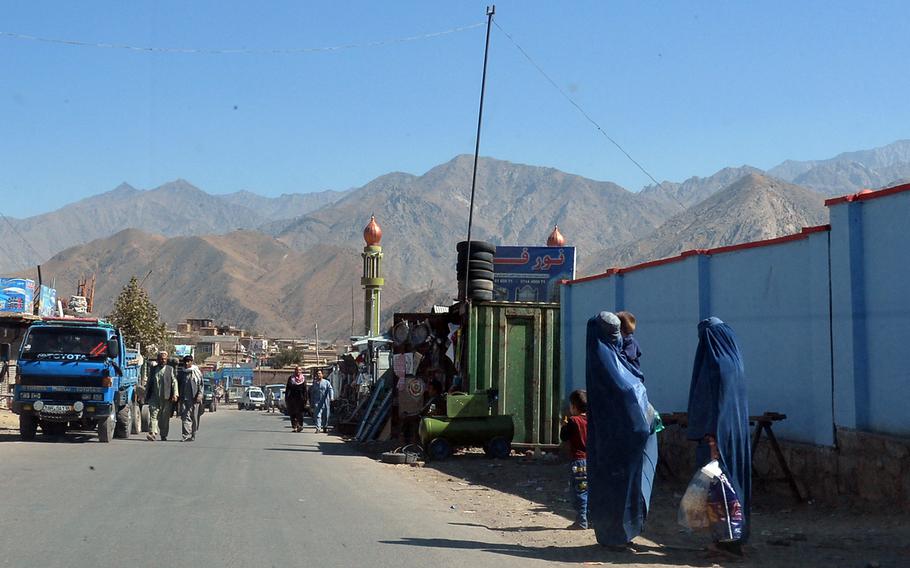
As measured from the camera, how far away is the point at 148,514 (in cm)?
927

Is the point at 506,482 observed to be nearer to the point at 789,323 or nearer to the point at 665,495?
the point at 665,495

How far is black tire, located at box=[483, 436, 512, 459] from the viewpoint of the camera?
1638 cm

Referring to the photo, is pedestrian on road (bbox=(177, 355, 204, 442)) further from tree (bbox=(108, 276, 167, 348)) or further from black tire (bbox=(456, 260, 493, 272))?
tree (bbox=(108, 276, 167, 348))

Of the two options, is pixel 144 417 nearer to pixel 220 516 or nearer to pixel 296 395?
pixel 296 395

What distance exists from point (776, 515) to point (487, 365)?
7.76m

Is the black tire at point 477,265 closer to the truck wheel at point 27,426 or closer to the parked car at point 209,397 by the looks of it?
the truck wheel at point 27,426

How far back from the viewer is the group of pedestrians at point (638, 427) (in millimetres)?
7613

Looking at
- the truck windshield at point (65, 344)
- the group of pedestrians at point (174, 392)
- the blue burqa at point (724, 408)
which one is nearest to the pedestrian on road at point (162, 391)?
the group of pedestrians at point (174, 392)

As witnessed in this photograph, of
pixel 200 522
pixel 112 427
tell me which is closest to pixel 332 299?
Result: pixel 112 427

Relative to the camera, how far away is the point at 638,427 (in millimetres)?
7941

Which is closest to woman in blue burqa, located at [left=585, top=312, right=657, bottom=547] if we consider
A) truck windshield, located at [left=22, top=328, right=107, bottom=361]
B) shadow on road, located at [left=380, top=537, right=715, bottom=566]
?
shadow on road, located at [left=380, top=537, right=715, bottom=566]

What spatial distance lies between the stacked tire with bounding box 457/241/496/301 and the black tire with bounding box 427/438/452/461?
3.02m


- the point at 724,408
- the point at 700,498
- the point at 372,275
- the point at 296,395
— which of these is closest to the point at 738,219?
the point at 372,275

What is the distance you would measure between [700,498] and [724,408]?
70cm
